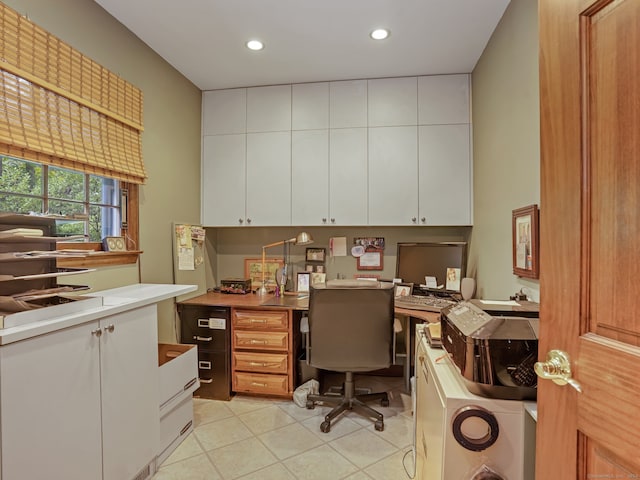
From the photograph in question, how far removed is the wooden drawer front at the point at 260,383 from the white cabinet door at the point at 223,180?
132 cm

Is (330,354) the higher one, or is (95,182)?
(95,182)

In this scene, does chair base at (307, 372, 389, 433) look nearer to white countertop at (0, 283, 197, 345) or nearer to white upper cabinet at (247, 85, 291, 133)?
white countertop at (0, 283, 197, 345)

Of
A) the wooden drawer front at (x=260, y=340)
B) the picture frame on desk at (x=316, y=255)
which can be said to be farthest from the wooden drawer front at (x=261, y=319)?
the picture frame on desk at (x=316, y=255)

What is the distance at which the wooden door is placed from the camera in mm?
605

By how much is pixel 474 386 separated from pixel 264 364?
1.93 meters

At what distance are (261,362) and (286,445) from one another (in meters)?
0.68

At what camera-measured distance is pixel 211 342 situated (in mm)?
2709

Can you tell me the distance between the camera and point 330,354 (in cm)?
225

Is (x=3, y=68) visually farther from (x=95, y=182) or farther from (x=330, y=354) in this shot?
(x=330, y=354)

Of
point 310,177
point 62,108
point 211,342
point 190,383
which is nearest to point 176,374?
point 190,383

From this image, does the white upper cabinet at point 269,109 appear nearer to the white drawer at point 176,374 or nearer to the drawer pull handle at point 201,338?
the drawer pull handle at point 201,338

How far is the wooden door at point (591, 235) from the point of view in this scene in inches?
23.8

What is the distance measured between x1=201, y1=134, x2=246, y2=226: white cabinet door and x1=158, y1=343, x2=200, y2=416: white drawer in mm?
1227

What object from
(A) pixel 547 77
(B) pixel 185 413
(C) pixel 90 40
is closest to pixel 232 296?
(B) pixel 185 413
